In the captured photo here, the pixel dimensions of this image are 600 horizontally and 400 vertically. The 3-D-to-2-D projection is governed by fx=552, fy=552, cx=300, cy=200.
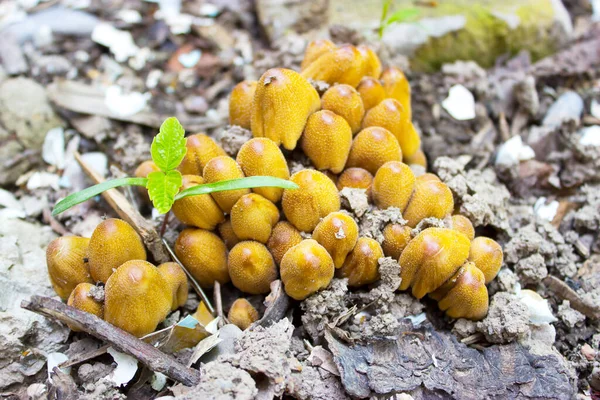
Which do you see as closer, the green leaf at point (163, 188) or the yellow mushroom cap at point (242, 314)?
the green leaf at point (163, 188)

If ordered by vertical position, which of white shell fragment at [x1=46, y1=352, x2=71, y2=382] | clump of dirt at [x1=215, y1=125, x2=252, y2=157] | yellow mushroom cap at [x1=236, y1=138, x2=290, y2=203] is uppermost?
yellow mushroom cap at [x1=236, y1=138, x2=290, y2=203]

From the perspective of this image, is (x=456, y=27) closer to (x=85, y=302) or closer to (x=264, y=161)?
(x=264, y=161)

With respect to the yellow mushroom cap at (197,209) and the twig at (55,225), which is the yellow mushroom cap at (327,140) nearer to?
the yellow mushroom cap at (197,209)

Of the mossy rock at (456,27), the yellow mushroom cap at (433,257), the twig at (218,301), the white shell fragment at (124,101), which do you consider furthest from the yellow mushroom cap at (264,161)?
the mossy rock at (456,27)

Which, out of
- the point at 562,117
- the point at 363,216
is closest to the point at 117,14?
the point at 363,216

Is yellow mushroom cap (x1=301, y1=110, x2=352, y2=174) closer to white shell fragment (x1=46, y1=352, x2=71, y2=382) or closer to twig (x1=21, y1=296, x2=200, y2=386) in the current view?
twig (x1=21, y1=296, x2=200, y2=386)

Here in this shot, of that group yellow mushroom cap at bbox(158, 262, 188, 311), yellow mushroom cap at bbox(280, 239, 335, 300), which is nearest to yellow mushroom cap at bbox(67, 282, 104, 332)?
yellow mushroom cap at bbox(158, 262, 188, 311)

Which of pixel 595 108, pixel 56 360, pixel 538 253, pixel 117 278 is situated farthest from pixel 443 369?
pixel 595 108
